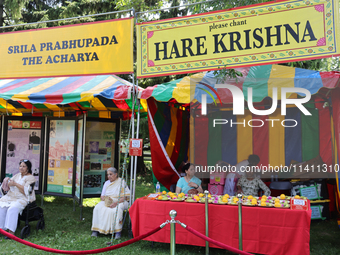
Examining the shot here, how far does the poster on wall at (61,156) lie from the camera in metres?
6.10

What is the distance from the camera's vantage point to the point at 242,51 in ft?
12.3

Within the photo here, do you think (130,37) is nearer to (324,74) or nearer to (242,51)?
(242,51)

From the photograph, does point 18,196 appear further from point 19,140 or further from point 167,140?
point 167,140

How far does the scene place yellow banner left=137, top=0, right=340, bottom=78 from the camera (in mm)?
3422

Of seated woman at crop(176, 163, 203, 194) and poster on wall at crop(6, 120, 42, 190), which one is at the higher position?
poster on wall at crop(6, 120, 42, 190)

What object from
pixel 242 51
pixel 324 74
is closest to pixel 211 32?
pixel 242 51

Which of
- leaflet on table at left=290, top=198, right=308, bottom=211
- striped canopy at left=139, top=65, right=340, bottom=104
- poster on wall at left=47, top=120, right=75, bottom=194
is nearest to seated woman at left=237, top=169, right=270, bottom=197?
leaflet on table at left=290, top=198, right=308, bottom=211

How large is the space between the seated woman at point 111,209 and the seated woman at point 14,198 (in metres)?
1.17

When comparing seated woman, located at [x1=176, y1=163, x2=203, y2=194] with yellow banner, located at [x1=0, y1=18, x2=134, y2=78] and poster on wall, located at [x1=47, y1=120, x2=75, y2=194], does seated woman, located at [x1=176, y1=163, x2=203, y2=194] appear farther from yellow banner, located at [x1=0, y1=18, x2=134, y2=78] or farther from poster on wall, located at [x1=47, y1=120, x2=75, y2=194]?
poster on wall, located at [x1=47, y1=120, x2=75, y2=194]

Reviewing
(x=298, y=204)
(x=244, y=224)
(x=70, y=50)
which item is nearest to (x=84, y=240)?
(x=244, y=224)

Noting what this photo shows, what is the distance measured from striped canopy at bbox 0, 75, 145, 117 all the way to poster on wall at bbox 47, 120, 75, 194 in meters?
0.37

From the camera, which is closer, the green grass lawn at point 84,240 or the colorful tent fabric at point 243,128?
the green grass lawn at point 84,240

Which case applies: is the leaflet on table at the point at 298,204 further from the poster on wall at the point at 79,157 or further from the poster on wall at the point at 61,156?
the poster on wall at the point at 61,156

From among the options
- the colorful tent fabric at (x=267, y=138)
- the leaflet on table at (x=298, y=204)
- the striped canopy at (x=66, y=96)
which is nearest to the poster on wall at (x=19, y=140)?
the striped canopy at (x=66, y=96)
